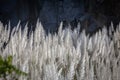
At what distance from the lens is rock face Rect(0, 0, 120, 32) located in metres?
4.80

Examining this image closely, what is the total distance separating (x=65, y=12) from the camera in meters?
4.91

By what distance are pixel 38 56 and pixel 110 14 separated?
2.67 m

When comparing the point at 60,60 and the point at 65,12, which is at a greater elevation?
the point at 65,12

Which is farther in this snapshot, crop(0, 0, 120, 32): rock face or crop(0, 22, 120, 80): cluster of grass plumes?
crop(0, 0, 120, 32): rock face

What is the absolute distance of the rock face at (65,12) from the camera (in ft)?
15.8

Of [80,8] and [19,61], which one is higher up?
[80,8]

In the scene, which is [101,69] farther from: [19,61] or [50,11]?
[50,11]

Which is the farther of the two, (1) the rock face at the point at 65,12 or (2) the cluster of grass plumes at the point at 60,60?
(1) the rock face at the point at 65,12

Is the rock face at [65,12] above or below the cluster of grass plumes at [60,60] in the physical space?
above

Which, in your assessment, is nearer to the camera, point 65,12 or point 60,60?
point 60,60

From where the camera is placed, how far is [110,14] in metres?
4.82

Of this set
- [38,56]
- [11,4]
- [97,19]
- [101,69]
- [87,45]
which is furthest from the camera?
[11,4]

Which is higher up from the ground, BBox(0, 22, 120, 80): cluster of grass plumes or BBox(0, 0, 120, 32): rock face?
BBox(0, 0, 120, 32): rock face

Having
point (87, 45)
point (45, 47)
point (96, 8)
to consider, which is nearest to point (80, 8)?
point (96, 8)
